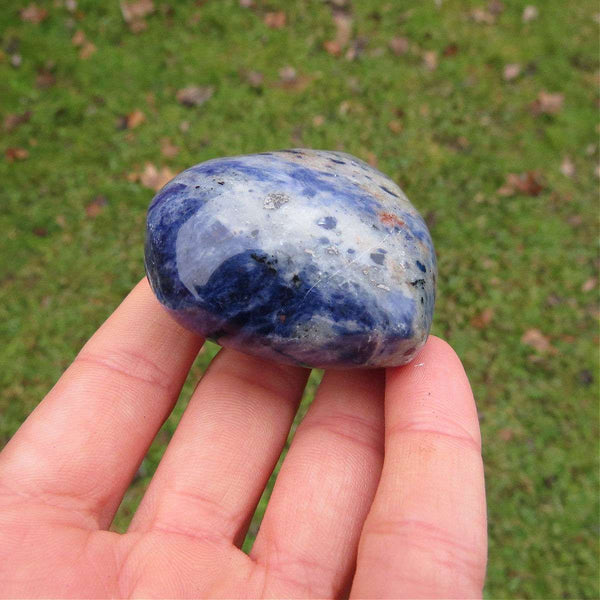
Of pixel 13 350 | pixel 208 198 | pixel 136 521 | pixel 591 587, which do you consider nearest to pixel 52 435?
pixel 136 521

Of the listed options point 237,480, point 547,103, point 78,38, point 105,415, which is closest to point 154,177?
point 78,38

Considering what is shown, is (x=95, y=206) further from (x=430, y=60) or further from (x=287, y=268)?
(x=430, y=60)

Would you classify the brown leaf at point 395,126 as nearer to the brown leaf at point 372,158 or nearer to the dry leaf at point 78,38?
the brown leaf at point 372,158

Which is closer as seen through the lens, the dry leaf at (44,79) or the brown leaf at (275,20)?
the dry leaf at (44,79)

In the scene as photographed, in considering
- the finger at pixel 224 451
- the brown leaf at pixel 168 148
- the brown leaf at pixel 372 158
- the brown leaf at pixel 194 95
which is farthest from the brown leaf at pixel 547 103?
the finger at pixel 224 451

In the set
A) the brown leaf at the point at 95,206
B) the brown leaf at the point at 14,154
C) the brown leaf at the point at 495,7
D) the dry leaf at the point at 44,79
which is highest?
the brown leaf at the point at 495,7

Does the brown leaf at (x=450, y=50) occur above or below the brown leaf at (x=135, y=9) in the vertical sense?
below

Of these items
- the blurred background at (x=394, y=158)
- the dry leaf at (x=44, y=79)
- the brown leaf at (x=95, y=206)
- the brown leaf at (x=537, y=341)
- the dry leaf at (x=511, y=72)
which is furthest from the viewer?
the dry leaf at (x=511, y=72)

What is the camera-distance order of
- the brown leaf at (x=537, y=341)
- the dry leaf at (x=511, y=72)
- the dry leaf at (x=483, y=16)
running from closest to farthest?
the brown leaf at (x=537, y=341), the dry leaf at (x=511, y=72), the dry leaf at (x=483, y=16)

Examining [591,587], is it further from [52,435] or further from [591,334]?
[52,435]
